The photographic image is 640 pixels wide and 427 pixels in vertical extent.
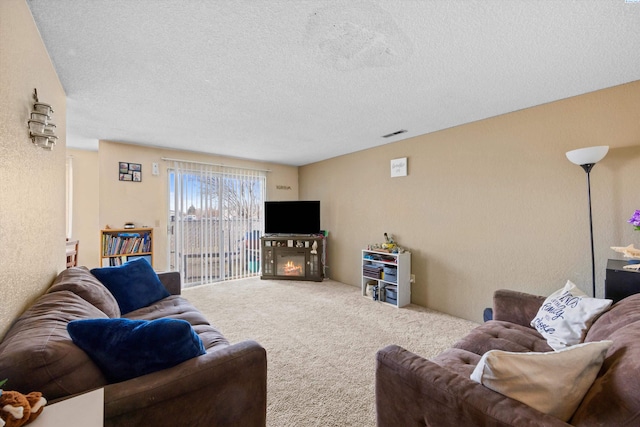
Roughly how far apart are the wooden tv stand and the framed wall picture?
223 centimetres

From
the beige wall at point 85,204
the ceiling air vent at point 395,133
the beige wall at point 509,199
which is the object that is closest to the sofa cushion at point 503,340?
the beige wall at point 509,199

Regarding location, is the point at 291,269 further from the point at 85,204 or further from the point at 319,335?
the point at 85,204

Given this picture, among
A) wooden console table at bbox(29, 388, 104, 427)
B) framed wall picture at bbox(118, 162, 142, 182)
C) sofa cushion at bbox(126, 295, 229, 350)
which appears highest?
framed wall picture at bbox(118, 162, 142, 182)

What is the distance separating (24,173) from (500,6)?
2.54m

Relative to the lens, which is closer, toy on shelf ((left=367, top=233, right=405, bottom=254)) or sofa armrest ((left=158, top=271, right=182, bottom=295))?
sofa armrest ((left=158, top=271, right=182, bottom=295))

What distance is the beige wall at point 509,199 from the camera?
227 cm

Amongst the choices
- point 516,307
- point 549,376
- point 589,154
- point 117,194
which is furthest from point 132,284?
point 589,154

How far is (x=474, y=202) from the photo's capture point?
3.12 meters

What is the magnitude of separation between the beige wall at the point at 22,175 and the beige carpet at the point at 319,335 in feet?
5.05

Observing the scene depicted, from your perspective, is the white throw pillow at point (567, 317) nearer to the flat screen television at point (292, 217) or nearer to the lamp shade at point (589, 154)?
the lamp shade at point (589, 154)

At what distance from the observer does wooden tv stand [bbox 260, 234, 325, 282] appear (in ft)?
16.4

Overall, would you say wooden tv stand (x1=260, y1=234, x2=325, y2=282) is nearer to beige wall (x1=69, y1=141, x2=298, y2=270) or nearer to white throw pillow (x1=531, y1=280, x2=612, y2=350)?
beige wall (x1=69, y1=141, x2=298, y2=270)

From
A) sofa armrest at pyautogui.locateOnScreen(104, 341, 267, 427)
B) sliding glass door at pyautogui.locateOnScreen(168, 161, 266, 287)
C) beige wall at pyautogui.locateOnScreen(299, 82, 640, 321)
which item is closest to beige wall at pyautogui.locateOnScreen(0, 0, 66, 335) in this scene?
sofa armrest at pyautogui.locateOnScreen(104, 341, 267, 427)

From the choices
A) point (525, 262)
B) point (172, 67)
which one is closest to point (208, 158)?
point (172, 67)
